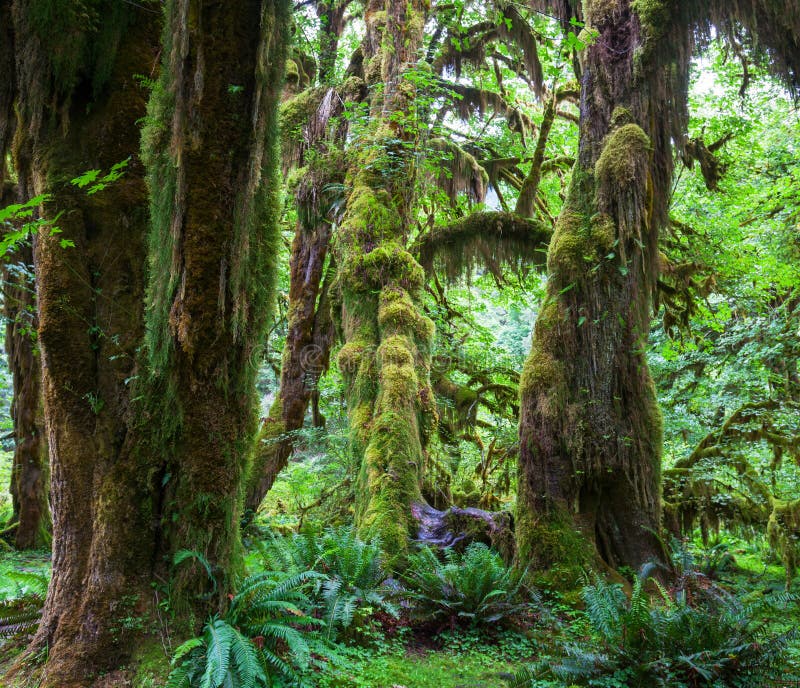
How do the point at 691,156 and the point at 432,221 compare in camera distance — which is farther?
the point at 432,221

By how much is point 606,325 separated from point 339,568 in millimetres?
3863

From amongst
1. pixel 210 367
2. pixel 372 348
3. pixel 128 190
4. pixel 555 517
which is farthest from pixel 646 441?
pixel 128 190

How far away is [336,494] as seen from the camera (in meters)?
9.87

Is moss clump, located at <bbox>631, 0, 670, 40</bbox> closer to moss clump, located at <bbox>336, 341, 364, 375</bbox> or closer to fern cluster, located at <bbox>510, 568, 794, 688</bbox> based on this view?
moss clump, located at <bbox>336, 341, 364, 375</bbox>

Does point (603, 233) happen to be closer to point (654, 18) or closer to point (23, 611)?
point (654, 18)

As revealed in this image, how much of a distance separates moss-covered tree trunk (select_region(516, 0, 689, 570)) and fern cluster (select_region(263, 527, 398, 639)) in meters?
1.89

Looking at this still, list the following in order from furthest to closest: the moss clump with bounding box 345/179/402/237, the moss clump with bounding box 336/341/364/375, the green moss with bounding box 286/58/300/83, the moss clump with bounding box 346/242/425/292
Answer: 1. the green moss with bounding box 286/58/300/83
2. the moss clump with bounding box 345/179/402/237
3. the moss clump with bounding box 346/242/425/292
4. the moss clump with bounding box 336/341/364/375

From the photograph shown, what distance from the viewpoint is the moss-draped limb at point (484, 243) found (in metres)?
9.24

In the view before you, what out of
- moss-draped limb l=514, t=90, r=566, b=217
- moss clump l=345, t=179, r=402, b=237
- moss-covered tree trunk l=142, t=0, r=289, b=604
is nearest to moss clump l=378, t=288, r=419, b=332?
moss clump l=345, t=179, r=402, b=237

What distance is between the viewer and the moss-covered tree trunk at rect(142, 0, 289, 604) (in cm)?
314

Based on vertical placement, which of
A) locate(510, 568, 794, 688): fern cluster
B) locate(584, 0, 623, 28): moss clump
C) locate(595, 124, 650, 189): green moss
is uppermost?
locate(584, 0, 623, 28): moss clump

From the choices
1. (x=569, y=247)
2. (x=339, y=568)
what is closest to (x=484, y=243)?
(x=569, y=247)

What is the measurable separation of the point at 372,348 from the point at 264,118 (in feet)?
14.7

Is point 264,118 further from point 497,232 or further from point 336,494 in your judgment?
point 336,494
